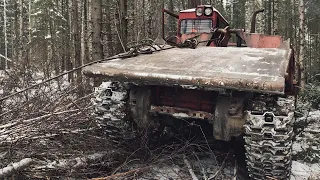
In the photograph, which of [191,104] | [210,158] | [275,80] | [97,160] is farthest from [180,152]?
[275,80]

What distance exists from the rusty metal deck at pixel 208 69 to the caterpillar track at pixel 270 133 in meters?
0.40

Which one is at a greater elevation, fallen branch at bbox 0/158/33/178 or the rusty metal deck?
the rusty metal deck

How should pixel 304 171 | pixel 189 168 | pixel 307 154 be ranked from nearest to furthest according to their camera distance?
pixel 189 168 < pixel 304 171 < pixel 307 154

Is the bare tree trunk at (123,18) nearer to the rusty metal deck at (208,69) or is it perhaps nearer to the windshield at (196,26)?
the windshield at (196,26)

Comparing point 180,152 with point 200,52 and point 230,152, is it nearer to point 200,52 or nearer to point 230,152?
point 230,152

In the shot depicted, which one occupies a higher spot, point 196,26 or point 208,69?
point 196,26

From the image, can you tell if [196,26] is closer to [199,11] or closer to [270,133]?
[199,11]

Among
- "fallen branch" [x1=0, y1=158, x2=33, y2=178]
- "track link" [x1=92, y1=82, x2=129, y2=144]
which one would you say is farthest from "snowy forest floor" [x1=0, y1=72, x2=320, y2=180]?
"track link" [x1=92, y1=82, x2=129, y2=144]

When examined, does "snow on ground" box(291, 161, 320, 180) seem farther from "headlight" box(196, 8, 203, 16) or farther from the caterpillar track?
"headlight" box(196, 8, 203, 16)

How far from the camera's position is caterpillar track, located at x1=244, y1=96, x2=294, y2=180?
397 cm

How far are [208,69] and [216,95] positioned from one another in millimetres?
664

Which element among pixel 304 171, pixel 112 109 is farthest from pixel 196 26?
pixel 304 171

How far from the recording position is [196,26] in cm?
696

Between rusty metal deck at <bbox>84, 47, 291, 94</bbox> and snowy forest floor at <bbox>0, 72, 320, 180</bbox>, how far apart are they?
0.89 m
